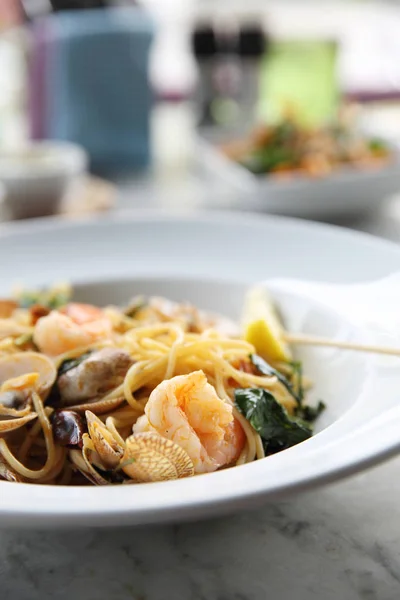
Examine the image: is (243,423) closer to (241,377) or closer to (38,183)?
(241,377)

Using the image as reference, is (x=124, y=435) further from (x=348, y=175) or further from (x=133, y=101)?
(x=133, y=101)

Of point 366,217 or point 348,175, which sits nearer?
point 348,175

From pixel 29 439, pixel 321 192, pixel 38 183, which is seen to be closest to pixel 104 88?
pixel 38 183

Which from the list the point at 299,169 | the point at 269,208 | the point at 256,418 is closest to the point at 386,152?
the point at 299,169

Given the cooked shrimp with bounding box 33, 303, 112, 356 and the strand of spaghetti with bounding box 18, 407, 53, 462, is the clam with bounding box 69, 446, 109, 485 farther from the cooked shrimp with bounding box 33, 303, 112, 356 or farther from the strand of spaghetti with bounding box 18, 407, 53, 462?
the cooked shrimp with bounding box 33, 303, 112, 356

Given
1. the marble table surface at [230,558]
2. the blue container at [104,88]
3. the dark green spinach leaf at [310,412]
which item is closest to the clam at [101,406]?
the marble table surface at [230,558]
